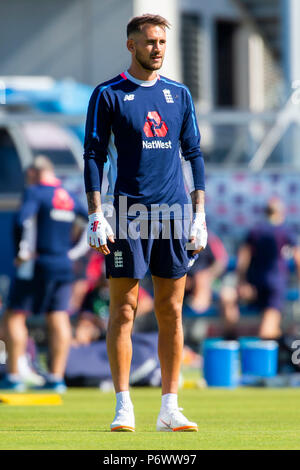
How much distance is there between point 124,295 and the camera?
19.7ft

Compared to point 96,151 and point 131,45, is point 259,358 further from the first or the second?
point 131,45

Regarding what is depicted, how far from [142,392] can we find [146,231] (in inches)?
167

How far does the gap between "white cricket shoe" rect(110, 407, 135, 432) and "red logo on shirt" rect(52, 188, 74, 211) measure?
471cm

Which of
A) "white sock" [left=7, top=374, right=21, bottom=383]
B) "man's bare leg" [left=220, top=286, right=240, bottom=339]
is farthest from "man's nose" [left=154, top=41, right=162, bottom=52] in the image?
"man's bare leg" [left=220, top=286, right=240, bottom=339]

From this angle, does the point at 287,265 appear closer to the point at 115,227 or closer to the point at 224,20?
the point at 115,227

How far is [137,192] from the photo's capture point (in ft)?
19.7

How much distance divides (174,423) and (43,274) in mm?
4591

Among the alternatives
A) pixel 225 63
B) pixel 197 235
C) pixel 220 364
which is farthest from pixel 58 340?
pixel 225 63

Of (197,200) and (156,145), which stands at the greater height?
(156,145)

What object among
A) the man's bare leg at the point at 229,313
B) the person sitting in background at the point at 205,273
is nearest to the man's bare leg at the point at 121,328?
the person sitting in background at the point at 205,273

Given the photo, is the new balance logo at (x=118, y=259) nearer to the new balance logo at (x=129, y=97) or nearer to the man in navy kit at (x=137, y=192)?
the man in navy kit at (x=137, y=192)

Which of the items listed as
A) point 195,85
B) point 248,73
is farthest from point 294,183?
point 248,73

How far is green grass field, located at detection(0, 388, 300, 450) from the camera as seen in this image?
17.5 feet

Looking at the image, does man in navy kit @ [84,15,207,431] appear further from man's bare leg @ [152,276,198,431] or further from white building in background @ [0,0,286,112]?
white building in background @ [0,0,286,112]
